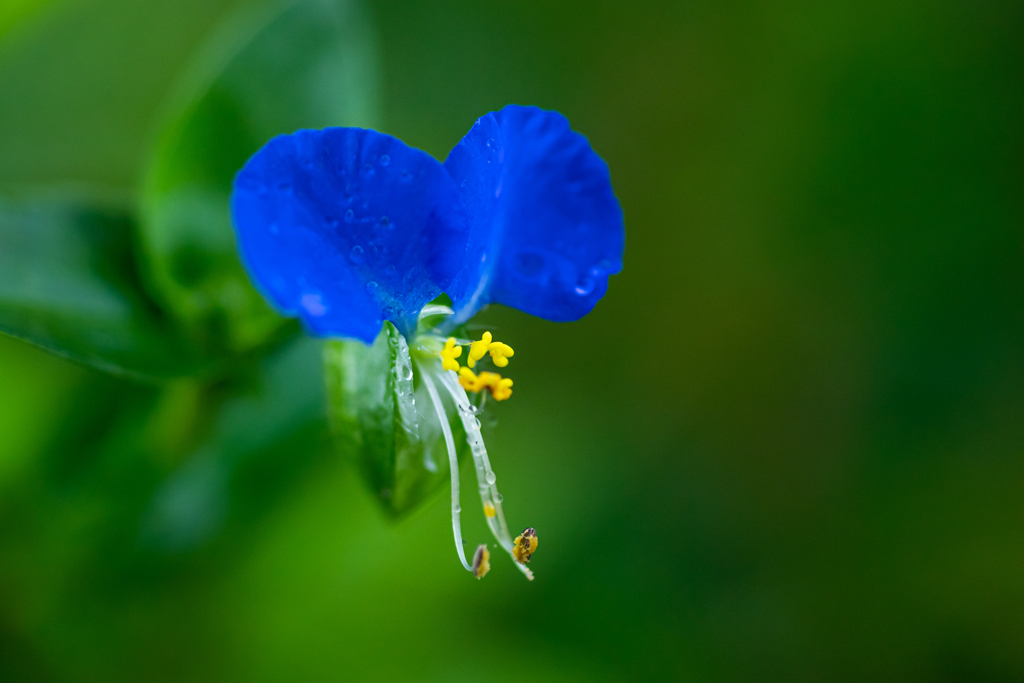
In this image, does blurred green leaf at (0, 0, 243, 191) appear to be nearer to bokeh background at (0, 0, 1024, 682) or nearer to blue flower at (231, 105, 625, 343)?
bokeh background at (0, 0, 1024, 682)

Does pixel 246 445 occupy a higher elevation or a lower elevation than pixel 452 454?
higher

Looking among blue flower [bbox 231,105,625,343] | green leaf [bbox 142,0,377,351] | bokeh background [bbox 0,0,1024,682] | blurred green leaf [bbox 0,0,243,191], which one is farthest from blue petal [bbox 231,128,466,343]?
blurred green leaf [bbox 0,0,243,191]

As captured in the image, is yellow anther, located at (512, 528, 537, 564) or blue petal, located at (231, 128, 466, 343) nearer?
blue petal, located at (231, 128, 466, 343)

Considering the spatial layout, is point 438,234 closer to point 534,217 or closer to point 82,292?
point 534,217

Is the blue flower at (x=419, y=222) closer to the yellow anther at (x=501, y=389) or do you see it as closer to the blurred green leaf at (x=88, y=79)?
the yellow anther at (x=501, y=389)

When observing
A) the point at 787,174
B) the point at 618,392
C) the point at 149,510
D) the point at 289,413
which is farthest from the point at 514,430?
the point at 787,174

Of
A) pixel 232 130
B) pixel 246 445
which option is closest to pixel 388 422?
pixel 246 445

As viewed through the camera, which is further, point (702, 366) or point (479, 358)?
point (702, 366)
